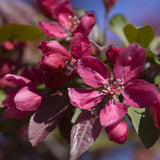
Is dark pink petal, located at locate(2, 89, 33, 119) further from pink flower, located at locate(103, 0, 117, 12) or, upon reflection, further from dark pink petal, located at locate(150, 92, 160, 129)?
pink flower, located at locate(103, 0, 117, 12)

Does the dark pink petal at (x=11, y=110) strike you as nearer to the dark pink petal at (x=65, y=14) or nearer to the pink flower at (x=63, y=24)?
the pink flower at (x=63, y=24)

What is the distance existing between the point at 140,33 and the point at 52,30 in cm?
37

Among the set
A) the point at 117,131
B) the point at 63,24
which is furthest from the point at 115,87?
the point at 63,24

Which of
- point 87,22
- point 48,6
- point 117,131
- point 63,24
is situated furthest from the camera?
point 48,6

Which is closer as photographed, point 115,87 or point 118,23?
point 115,87

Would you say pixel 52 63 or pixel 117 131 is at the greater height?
pixel 52 63

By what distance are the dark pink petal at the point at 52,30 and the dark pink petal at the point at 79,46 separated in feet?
0.80

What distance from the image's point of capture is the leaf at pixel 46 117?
3.68 ft

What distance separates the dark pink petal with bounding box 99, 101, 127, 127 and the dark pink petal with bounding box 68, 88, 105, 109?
6 centimetres

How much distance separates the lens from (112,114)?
3.50ft

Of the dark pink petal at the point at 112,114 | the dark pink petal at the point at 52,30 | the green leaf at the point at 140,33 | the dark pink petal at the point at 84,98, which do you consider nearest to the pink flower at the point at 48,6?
the dark pink petal at the point at 52,30

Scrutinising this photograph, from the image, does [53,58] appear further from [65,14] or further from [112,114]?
[65,14]

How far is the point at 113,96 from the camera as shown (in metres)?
1.22

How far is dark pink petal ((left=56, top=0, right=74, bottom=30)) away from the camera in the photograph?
1.51 meters
